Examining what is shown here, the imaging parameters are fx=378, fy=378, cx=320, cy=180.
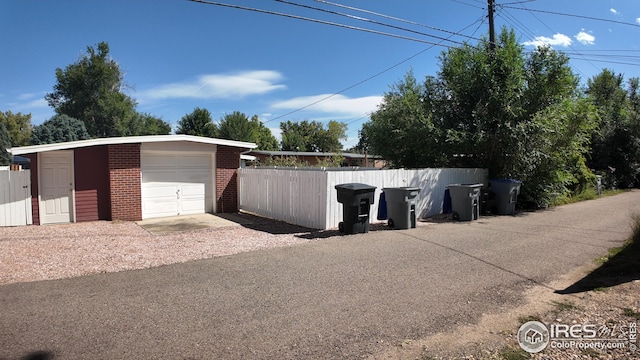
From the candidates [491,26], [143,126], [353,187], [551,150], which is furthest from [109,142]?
[143,126]

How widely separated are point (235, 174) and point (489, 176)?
996cm

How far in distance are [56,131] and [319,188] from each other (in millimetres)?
38967

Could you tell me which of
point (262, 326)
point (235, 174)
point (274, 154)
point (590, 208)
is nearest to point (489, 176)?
point (590, 208)

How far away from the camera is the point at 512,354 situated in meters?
3.54

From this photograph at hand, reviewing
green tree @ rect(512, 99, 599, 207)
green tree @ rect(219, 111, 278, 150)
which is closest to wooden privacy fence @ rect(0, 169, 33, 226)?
green tree @ rect(512, 99, 599, 207)

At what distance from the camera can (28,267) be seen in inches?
246

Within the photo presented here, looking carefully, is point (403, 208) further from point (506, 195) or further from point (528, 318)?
point (528, 318)

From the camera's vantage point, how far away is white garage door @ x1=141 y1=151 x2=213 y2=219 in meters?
12.4

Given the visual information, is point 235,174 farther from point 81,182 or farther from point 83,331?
point 83,331

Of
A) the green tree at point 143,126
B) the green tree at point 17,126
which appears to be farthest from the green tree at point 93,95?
the green tree at point 17,126

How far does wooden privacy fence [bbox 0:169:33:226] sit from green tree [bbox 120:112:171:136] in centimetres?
3907

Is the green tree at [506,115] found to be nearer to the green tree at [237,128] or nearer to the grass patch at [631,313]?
the grass patch at [631,313]

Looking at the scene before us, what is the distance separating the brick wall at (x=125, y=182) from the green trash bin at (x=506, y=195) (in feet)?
39.6

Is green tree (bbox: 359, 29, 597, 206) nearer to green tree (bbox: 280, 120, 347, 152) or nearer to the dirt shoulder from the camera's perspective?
the dirt shoulder
